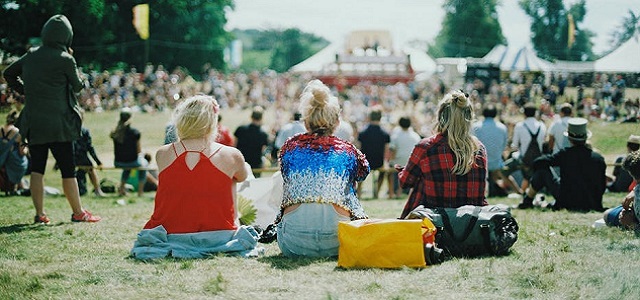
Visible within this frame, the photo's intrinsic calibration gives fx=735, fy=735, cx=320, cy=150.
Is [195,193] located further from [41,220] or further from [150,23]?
[150,23]

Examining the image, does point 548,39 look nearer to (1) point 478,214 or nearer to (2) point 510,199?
(2) point 510,199

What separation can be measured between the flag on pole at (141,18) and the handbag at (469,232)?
236 inches

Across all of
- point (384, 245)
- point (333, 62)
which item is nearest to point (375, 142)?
point (384, 245)

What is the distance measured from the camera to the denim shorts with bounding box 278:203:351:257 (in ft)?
17.5

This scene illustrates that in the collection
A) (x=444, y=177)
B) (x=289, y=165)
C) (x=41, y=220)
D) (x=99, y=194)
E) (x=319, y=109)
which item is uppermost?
(x=319, y=109)

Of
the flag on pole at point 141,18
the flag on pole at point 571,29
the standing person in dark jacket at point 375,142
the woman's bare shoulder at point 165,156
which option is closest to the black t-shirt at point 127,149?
the flag on pole at point 141,18

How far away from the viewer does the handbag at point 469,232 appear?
539cm

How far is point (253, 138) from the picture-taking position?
41.0ft

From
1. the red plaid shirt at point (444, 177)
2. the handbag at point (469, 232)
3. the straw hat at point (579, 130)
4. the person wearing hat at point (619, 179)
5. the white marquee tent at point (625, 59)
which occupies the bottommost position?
the person wearing hat at point (619, 179)

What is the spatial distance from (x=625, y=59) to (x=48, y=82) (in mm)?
7721

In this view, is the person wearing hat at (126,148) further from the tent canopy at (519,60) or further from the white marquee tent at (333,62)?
the white marquee tent at (333,62)

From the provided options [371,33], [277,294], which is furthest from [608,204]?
[371,33]

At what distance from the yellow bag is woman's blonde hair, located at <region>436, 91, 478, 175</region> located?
108 centimetres

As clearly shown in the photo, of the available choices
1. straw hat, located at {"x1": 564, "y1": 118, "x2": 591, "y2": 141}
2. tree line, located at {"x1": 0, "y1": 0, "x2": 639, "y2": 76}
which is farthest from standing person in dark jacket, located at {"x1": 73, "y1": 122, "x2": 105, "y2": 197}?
straw hat, located at {"x1": 564, "y1": 118, "x2": 591, "y2": 141}
